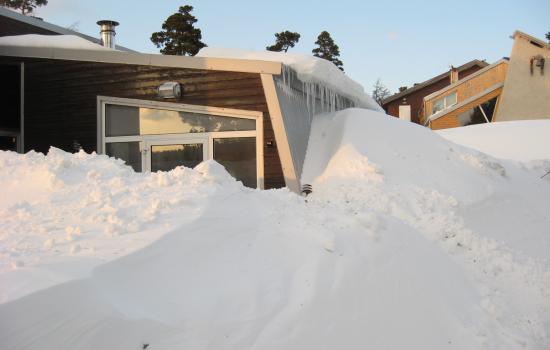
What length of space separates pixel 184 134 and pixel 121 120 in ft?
4.07

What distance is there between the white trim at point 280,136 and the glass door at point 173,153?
1.25 m

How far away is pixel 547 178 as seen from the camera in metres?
9.66

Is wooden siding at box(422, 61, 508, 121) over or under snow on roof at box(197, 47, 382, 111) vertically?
over

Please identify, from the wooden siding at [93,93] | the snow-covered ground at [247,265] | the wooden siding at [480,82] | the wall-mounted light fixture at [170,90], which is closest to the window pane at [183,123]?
the wooden siding at [93,93]

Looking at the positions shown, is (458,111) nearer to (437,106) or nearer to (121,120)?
(437,106)

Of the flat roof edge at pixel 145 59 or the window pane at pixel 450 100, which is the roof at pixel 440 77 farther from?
the flat roof edge at pixel 145 59

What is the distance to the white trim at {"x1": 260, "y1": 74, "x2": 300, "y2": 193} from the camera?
7609 mm

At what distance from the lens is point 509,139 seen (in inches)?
530

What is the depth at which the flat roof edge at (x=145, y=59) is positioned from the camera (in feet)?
25.0

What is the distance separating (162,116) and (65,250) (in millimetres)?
5374

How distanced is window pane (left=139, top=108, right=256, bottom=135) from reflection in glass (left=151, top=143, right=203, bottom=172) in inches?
9.9

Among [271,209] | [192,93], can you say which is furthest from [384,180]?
[192,93]

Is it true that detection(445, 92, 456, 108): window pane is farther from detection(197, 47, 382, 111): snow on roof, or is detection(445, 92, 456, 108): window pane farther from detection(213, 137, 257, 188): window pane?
detection(213, 137, 257, 188): window pane

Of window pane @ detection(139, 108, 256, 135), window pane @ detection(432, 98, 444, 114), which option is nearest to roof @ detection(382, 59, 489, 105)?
window pane @ detection(432, 98, 444, 114)
